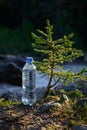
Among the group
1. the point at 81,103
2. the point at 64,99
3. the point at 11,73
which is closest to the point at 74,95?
the point at 64,99

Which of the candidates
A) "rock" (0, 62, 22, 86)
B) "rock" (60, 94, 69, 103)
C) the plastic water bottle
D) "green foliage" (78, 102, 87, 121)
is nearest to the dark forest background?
"rock" (0, 62, 22, 86)

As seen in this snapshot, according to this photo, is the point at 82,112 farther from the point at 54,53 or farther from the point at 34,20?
the point at 34,20

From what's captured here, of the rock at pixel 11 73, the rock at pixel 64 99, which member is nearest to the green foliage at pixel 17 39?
the rock at pixel 11 73

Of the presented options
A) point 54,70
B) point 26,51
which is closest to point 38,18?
point 26,51

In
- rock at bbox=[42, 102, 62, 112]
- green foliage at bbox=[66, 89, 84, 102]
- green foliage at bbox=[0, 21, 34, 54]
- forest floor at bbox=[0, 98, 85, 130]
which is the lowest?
forest floor at bbox=[0, 98, 85, 130]

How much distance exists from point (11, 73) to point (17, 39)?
9.10 meters

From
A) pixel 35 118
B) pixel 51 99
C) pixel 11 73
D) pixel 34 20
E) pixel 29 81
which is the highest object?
pixel 34 20

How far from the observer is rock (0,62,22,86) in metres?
12.6

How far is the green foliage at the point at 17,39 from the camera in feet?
65.3

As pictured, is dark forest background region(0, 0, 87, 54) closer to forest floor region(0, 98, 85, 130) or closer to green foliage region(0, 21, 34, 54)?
green foliage region(0, 21, 34, 54)

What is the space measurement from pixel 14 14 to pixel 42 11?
2.92 m

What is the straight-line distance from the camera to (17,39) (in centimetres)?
2177

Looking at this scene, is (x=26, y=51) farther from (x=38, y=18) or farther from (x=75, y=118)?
(x=75, y=118)

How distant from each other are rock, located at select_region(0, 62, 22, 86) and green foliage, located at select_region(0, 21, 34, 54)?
257 inches
